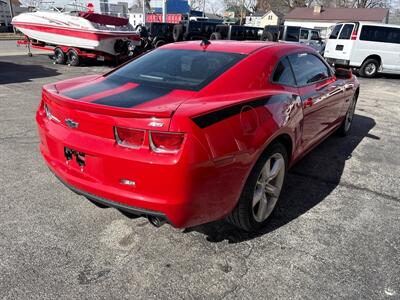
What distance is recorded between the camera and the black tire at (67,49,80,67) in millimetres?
13844

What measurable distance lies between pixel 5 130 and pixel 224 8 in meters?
84.4

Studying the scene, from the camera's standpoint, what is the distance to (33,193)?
3.41 meters

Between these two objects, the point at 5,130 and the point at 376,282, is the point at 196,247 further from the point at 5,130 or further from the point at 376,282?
the point at 5,130

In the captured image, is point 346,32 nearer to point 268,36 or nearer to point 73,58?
point 268,36

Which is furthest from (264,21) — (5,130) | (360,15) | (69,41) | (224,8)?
(5,130)

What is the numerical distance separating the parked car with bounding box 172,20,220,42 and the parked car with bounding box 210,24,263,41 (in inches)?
34.4

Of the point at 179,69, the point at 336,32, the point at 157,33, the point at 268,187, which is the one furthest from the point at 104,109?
the point at 157,33

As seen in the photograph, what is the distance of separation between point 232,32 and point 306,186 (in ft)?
51.0

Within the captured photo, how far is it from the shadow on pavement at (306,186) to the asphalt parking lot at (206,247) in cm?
2

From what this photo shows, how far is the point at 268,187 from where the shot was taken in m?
2.89

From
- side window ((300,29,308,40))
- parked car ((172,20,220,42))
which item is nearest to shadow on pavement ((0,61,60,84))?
parked car ((172,20,220,42))

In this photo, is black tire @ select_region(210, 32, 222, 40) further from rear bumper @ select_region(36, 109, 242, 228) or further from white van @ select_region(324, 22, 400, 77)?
rear bumper @ select_region(36, 109, 242, 228)

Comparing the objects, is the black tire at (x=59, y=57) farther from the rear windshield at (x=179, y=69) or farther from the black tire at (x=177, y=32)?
the rear windshield at (x=179, y=69)

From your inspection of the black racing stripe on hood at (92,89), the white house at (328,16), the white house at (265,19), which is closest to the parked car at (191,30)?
the black racing stripe on hood at (92,89)
